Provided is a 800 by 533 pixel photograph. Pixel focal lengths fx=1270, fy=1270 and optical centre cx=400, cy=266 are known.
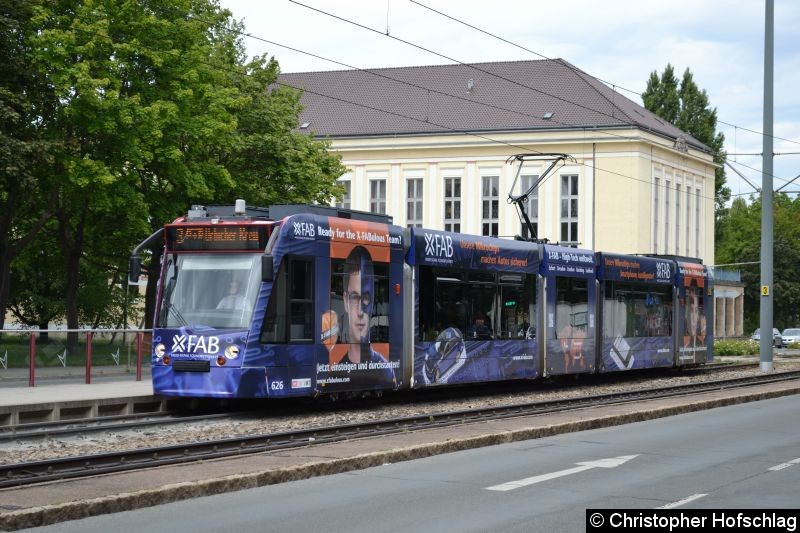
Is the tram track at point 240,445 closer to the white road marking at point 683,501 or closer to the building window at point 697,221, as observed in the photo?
the white road marking at point 683,501

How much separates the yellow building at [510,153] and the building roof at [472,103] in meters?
0.09

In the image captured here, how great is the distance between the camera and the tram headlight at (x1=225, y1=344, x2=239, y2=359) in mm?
18844

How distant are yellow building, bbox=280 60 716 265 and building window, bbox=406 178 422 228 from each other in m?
0.06

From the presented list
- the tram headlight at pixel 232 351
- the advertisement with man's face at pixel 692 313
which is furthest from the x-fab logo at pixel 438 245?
the advertisement with man's face at pixel 692 313

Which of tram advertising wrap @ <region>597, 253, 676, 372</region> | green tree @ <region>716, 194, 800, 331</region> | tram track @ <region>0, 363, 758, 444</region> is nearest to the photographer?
tram track @ <region>0, 363, 758, 444</region>

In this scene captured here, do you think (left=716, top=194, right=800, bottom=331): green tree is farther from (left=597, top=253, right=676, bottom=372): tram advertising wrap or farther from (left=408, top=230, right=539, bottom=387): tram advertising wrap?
(left=408, top=230, right=539, bottom=387): tram advertising wrap

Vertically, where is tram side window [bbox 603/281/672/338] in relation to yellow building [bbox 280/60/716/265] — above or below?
below

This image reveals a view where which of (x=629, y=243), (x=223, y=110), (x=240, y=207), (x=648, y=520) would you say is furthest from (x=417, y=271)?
(x=629, y=243)

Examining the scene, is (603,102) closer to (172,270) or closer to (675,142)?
(675,142)

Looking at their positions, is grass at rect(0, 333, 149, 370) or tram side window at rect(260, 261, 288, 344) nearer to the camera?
tram side window at rect(260, 261, 288, 344)

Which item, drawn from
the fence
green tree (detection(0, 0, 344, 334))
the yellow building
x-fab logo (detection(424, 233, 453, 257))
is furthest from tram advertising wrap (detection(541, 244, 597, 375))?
the yellow building

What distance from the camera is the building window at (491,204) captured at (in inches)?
3150

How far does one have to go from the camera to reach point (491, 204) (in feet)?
263

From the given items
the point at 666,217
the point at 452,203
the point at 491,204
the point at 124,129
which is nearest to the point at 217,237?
the point at 124,129
